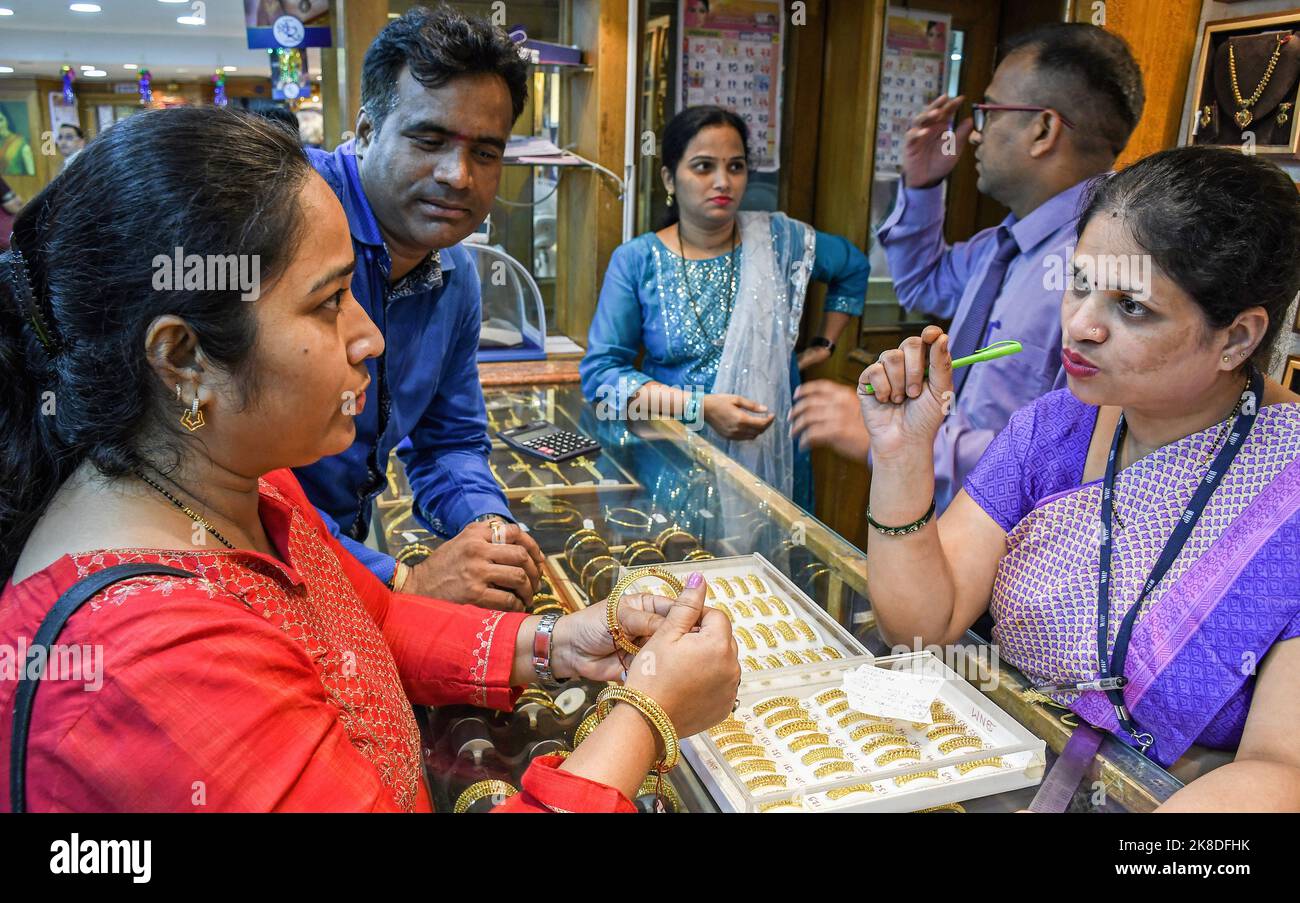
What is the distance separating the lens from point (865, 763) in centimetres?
119

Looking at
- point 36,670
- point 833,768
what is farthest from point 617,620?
point 36,670

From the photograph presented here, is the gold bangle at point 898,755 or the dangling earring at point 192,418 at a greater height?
the dangling earring at point 192,418

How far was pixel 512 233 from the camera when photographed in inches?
158

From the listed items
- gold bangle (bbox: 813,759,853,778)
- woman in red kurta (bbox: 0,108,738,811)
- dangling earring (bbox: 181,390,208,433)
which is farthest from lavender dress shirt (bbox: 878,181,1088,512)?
dangling earring (bbox: 181,390,208,433)

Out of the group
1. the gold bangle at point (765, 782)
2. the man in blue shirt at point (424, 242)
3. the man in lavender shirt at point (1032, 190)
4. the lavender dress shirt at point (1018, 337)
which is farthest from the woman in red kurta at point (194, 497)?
the man in lavender shirt at point (1032, 190)

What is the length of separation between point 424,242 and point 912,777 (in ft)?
4.39

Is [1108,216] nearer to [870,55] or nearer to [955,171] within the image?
[870,55]

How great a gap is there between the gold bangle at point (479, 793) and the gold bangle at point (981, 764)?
1.86ft

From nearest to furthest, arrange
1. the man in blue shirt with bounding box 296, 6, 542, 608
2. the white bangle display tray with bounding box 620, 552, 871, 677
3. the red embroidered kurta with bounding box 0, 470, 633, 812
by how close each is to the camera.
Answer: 1. the red embroidered kurta with bounding box 0, 470, 633, 812
2. the white bangle display tray with bounding box 620, 552, 871, 677
3. the man in blue shirt with bounding box 296, 6, 542, 608

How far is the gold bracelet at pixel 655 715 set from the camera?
1.01 meters

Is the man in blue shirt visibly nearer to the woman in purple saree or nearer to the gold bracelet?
the gold bracelet

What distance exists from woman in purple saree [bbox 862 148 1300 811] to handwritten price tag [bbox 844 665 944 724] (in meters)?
0.17

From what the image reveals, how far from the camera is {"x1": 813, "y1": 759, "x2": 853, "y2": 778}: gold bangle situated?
1158mm

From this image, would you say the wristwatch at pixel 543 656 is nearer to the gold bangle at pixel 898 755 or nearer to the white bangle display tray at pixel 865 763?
the white bangle display tray at pixel 865 763
